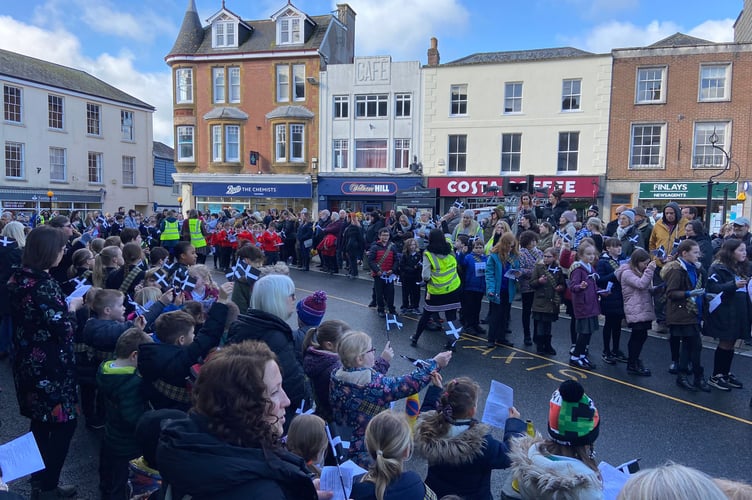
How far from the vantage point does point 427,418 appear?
307cm

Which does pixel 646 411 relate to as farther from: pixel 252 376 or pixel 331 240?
pixel 331 240

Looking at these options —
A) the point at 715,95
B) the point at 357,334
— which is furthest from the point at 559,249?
the point at 715,95

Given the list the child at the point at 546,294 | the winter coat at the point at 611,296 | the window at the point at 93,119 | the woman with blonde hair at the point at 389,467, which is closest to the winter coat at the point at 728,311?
the winter coat at the point at 611,296

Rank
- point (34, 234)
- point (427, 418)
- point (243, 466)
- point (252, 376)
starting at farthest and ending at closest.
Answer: point (34, 234), point (427, 418), point (252, 376), point (243, 466)

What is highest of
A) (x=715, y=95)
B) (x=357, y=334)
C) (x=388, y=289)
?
(x=715, y=95)

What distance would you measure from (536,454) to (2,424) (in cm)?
528

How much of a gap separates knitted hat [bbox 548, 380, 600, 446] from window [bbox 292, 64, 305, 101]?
1102 inches

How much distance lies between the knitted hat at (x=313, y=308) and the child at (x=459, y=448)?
1656 millimetres

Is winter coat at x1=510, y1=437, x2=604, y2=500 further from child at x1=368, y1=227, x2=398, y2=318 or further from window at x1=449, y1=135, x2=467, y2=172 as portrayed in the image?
window at x1=449, y1=135, x2=467, y2=172

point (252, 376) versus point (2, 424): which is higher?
point (252, 376)

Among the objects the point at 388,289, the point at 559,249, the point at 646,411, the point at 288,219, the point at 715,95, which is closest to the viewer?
the point at 646,411

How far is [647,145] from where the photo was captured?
77.3ft

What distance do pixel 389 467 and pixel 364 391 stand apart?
854 mm

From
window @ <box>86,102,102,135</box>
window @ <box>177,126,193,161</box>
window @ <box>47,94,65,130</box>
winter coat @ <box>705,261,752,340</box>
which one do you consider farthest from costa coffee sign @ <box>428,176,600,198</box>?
window @ <box>47,94,65,130</box>
